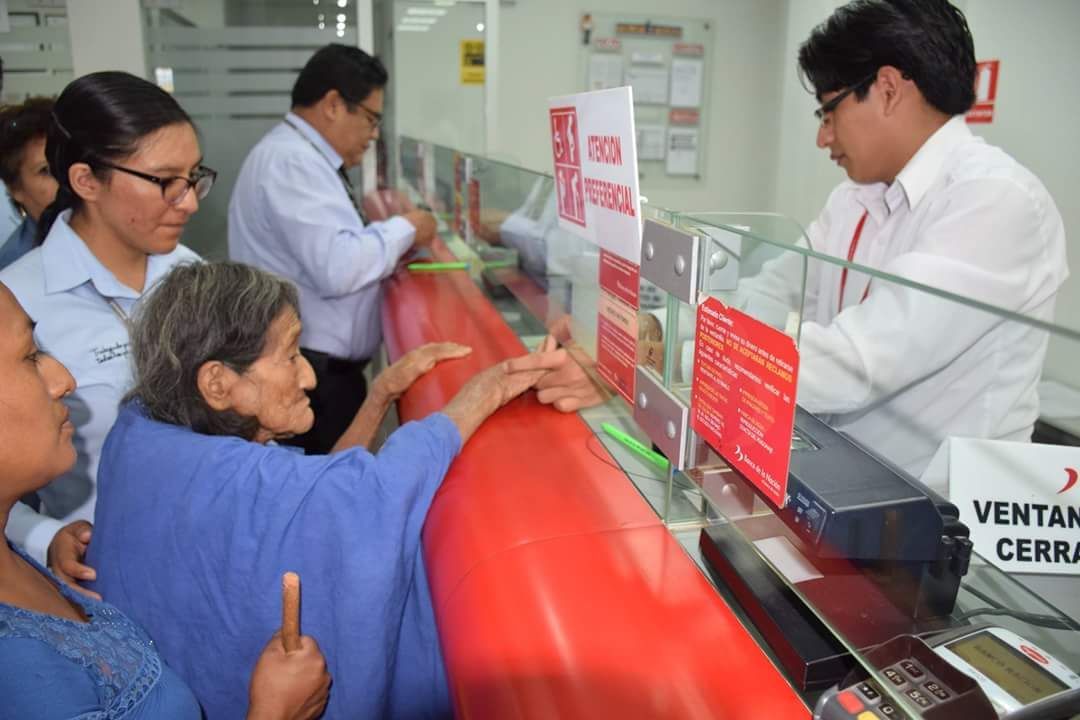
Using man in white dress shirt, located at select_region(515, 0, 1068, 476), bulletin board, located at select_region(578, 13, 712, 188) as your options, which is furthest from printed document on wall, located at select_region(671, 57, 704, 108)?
man in white dress shirt, located at select_region(515, 0, 1068, 476)

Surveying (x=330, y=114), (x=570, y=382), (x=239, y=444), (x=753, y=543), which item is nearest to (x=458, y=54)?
(x=330, y=114)

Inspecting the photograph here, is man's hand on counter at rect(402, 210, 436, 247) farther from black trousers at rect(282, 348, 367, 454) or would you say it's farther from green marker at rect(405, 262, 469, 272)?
black trousers at rect(282, 348, 367, 454)

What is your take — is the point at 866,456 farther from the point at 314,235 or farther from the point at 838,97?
the point at 314,235

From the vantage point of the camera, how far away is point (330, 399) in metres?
2.57

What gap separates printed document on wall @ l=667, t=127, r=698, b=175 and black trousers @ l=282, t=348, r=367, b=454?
12.5 ft

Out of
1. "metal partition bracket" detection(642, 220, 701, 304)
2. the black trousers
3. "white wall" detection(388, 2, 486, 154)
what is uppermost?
"white wall" detection(388, 2, 486, 154)

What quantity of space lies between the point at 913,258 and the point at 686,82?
4.82 metres

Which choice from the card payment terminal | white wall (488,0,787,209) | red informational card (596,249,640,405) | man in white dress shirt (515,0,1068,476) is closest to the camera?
the card payment terminal

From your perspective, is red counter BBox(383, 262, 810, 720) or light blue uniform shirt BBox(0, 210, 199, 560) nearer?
red counter BBox(383, 262, 810, 720)

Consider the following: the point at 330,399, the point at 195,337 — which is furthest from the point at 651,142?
the point at 195,337

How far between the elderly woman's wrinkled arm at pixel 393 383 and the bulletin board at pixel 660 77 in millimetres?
4156

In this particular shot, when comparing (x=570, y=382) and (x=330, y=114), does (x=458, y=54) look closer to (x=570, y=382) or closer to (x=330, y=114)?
(x=330, y=114)

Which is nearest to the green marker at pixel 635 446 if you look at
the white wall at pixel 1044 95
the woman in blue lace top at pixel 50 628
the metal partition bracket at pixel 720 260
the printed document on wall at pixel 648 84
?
the metal partition bracket at pixel 720 260

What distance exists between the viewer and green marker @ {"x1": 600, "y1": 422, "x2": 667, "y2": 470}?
115 cm
